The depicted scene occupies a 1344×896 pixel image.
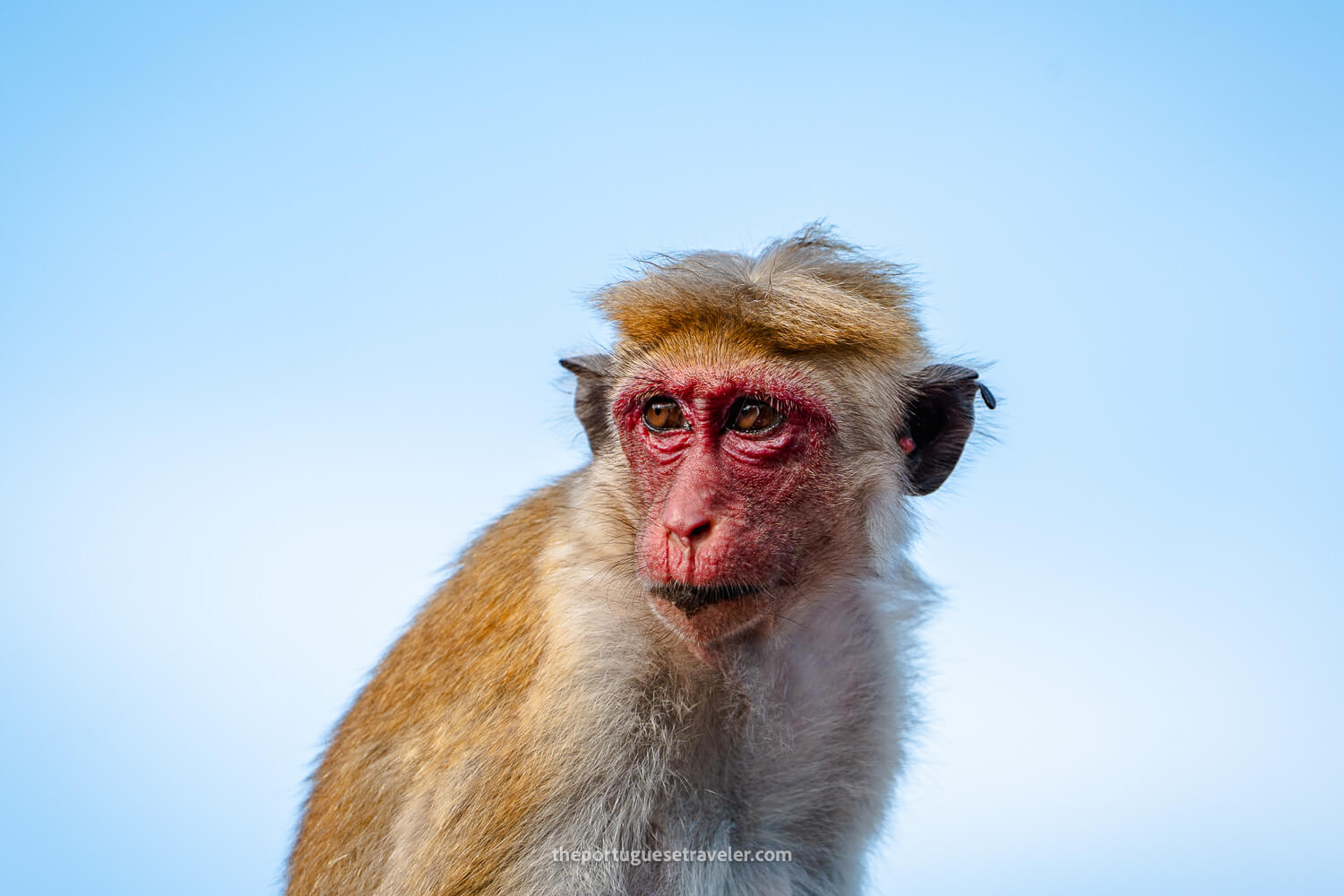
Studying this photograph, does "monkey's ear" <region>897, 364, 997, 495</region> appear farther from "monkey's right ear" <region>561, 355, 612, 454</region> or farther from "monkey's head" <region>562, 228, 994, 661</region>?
"monkey's right ear" <region>561, 355, 612, 454</region>

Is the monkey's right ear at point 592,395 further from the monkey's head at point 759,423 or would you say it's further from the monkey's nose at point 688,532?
the monkey's nose at point 688,532

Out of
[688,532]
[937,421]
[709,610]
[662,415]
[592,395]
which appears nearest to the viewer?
[688,532]

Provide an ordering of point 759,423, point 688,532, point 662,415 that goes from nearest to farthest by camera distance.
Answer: point 688,532
point 759,423
point 662,415

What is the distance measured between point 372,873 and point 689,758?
1388 mm

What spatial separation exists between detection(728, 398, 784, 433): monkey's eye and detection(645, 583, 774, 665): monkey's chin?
0.62 m

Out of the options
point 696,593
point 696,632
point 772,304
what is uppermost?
point 772,304

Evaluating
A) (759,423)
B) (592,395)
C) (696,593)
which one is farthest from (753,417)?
A: (592,395)

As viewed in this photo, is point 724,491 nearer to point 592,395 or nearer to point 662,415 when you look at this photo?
point 662,415

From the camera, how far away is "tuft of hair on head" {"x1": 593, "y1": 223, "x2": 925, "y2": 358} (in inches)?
194

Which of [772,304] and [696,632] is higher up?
[772,304]

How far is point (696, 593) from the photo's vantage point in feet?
14.8

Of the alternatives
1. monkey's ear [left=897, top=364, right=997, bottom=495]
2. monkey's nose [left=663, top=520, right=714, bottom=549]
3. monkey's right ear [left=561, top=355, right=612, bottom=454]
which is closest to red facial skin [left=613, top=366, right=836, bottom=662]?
monkey's nose [left=663, top=520, right=714, bottom=549]

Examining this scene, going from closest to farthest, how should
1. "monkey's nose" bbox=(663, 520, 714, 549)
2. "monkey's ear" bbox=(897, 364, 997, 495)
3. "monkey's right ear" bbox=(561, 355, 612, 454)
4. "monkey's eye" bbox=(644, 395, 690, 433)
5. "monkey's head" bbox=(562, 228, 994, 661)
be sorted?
"monkey's nose" bbox=(663, 520, 714, 549) → "monkey's head" bbox=(562, 228, 994, 661) → "monkey's eye" bbox=(644, 395, 690, 433) → "monkey's ear" bbox=(897, 364, 997, 495) → "monkey's right ear" bbox=(561, 355, 612, 454)

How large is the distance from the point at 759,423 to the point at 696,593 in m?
0.71
